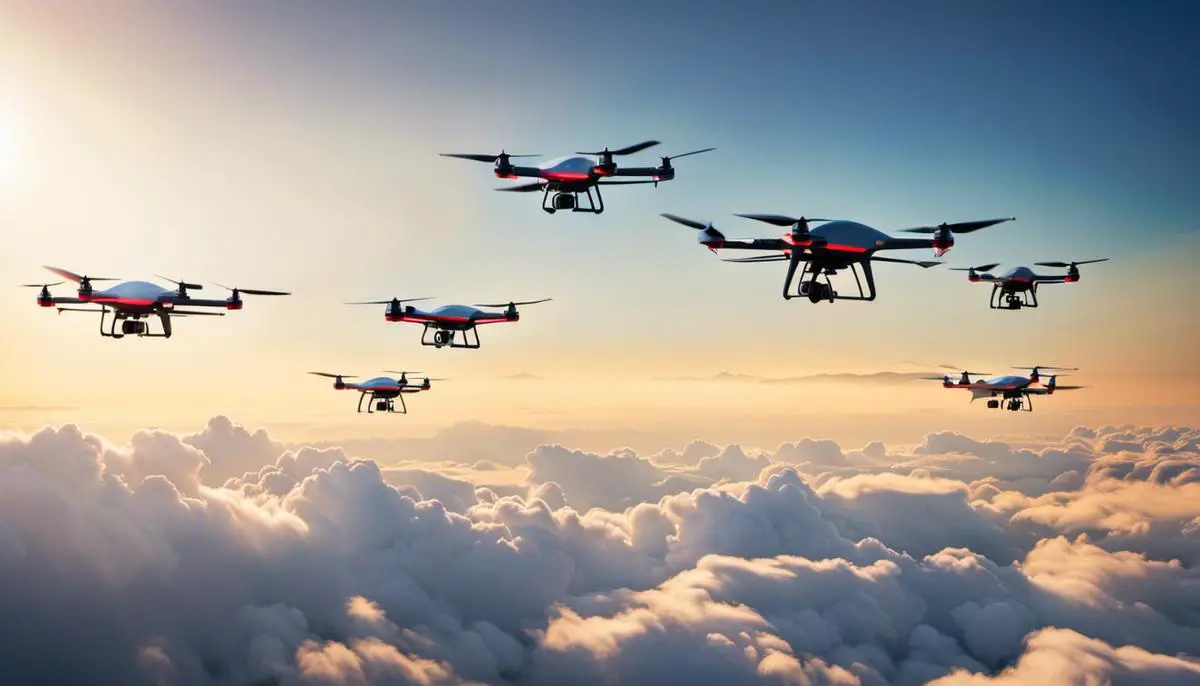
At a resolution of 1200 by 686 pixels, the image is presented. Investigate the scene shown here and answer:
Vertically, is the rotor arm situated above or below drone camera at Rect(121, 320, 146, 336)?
above

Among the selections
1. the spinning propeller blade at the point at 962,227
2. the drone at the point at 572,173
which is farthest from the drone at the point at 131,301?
the spinning propeller blade at the point at 962,227

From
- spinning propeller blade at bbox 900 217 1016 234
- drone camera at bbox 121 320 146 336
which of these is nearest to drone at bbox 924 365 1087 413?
spinning propeller blade at bbox 900 217 1016 234

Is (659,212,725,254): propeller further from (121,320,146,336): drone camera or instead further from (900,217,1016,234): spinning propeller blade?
(121,320,146,336): drone camera

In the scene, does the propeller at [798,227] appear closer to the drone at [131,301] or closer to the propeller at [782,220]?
the propeller at [782,220]

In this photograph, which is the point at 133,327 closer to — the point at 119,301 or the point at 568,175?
the point at 119,301

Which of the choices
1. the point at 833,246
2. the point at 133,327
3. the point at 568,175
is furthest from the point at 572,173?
the point at 133,327

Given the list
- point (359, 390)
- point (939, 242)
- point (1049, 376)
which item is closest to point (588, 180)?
point (939, 242)

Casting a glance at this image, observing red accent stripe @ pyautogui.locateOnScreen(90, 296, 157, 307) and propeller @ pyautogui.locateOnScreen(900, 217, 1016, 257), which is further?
red accent stripe @ pyautogui.locateOnScreen(90, 296, 157, 307)

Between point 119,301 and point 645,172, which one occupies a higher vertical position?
point 645,172

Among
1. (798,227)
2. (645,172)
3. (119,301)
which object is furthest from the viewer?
(119,301)
